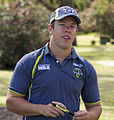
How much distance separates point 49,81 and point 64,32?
1.46ft

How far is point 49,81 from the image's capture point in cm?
303

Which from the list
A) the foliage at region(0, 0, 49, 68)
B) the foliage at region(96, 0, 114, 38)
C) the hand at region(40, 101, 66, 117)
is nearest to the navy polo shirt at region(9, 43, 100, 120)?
the hand at region(40, 101, 66, 117)

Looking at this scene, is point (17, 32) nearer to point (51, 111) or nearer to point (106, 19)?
point (51, 111)

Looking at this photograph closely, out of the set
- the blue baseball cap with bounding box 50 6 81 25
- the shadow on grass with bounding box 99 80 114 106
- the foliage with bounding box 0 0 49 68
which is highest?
the blue baseball cap with bounding box 50 6 81 25

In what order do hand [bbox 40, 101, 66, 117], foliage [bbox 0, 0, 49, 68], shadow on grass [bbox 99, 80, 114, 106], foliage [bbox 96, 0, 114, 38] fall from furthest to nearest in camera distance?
foliage [bbox 96, 0, 114, 38] → foliage [bbox 0, 0, 49, 68] → shadow on grass [bbox 99, 80, 114, 106] → hand [bbox 40, 101, 66, 117]

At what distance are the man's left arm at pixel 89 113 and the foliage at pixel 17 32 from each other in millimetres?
14988

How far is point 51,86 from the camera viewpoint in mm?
3035

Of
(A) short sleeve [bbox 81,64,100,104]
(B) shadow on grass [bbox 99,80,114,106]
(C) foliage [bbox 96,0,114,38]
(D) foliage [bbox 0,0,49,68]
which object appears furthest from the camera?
(C) foliage [bbox 96,0,114,38]

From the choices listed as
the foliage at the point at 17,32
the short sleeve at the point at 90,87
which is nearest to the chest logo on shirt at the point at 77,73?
the short sleeve at the point at 90,87

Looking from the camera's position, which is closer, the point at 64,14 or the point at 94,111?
the point at 64,14

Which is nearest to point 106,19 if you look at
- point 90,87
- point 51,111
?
point 90,87

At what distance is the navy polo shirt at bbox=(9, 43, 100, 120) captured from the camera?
3047 mm

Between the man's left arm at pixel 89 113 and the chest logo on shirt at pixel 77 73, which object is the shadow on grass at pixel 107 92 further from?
the chest logo on shirt at pixel 77 73

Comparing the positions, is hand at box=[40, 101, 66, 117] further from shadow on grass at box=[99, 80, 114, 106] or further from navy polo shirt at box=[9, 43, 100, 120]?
shadow on grass at box=[99, 80, 114, 106]
